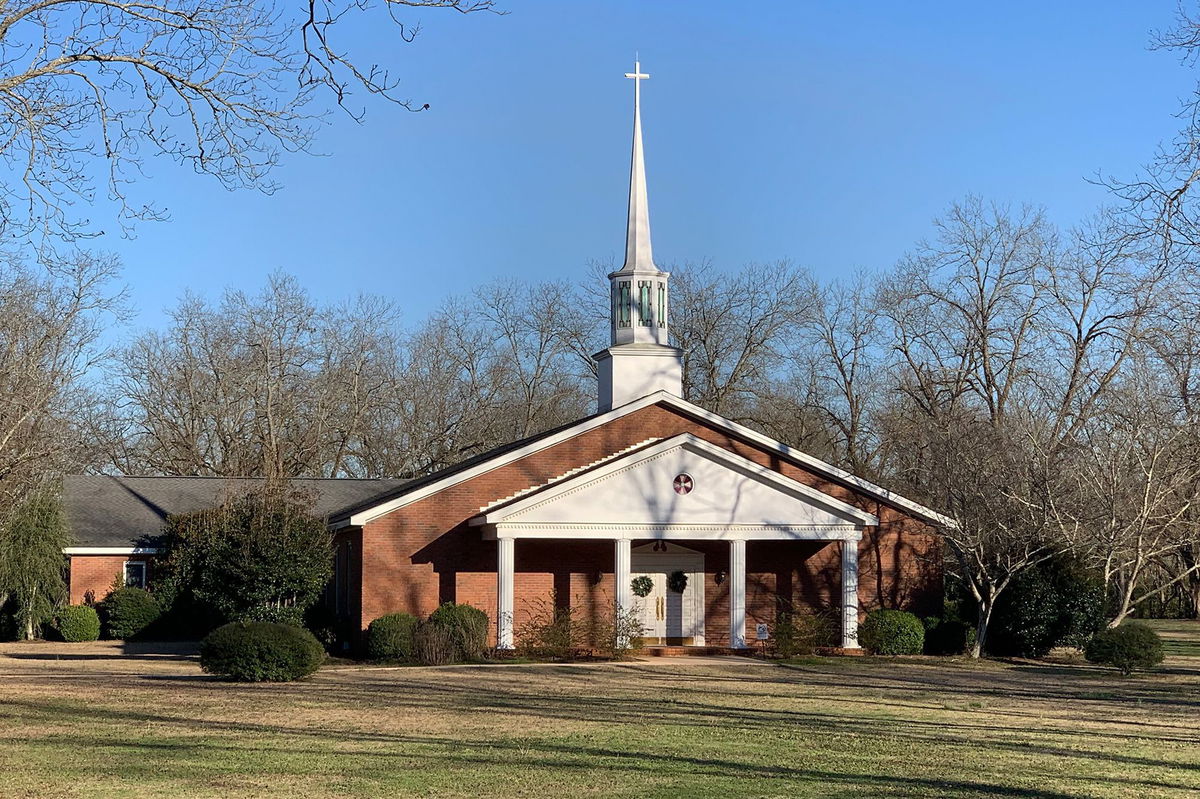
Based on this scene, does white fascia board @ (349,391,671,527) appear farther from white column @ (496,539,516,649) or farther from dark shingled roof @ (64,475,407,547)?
dark shingled roof @ (64,475,407,547)

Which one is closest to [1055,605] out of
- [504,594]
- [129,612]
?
[504,594]

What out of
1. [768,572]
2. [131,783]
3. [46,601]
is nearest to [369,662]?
[768,572]

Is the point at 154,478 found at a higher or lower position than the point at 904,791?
higher

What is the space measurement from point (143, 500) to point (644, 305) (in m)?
18.3

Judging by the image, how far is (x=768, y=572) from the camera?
3594 cm

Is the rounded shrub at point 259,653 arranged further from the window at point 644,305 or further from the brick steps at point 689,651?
the window at point 644,305

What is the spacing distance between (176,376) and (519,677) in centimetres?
3829

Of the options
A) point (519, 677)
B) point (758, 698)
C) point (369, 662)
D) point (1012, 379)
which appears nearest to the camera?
point (758, 698)

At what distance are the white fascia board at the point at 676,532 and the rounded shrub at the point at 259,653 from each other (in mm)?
8130

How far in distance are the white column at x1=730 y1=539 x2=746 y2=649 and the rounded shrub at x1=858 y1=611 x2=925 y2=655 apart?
308 centimetres

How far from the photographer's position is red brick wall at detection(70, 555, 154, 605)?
4188 cm

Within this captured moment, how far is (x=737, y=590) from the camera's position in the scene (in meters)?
33.5

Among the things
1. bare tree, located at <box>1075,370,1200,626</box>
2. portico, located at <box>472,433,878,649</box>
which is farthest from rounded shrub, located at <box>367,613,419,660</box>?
bare tree, located at <box>1075,370,1200,626</box>

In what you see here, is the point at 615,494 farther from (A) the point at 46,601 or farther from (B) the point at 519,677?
(A) the point at 46,601
